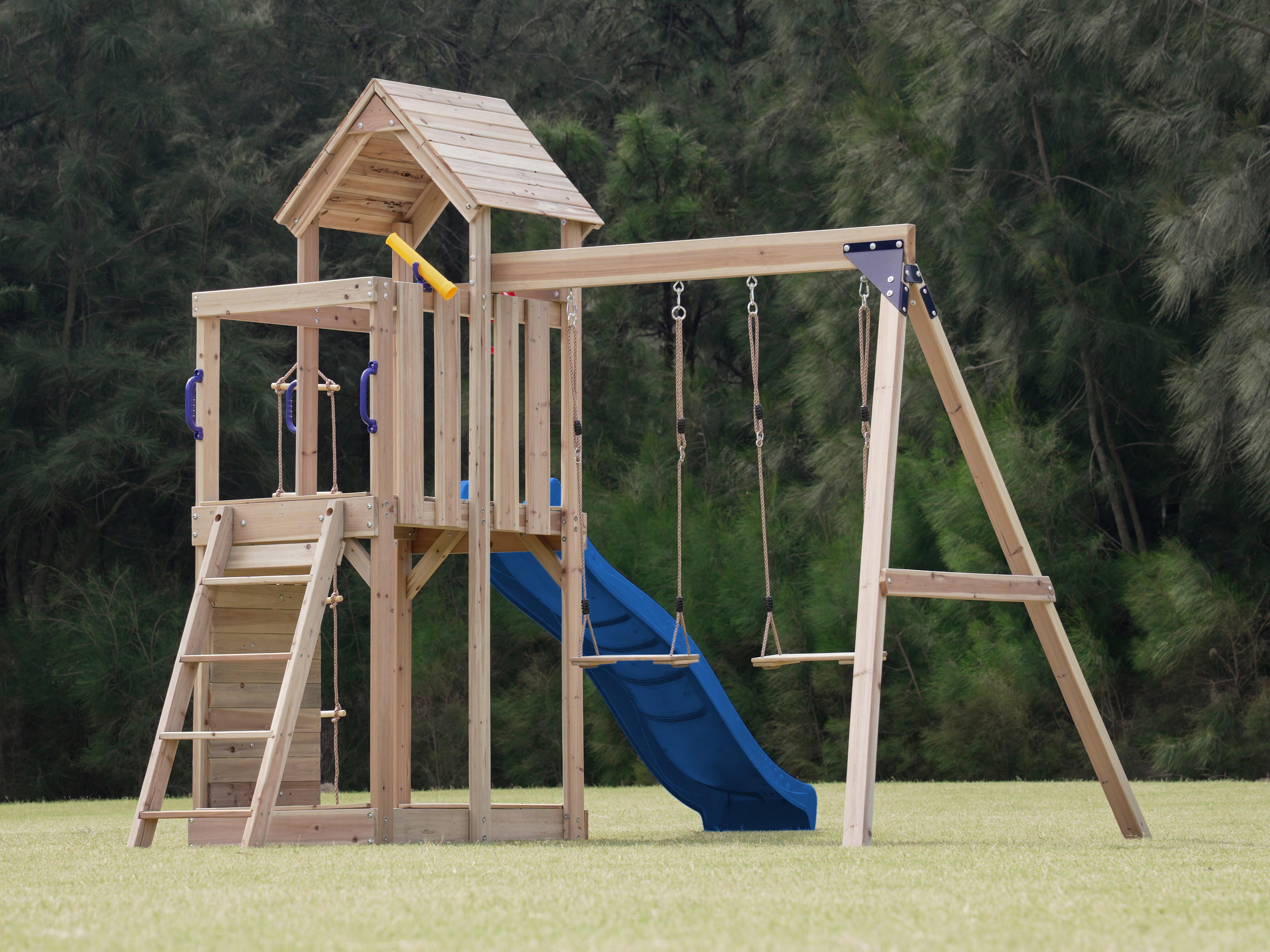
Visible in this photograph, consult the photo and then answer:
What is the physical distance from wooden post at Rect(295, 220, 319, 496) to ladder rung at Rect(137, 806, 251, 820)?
1.50 meters

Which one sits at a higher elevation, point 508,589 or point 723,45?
point 723,45

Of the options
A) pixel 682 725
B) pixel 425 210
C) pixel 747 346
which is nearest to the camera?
pixel 682 725

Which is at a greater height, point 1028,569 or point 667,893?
point 1028,569

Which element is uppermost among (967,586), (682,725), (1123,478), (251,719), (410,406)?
(410,406)

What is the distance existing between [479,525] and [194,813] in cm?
135

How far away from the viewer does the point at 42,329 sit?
512 inches

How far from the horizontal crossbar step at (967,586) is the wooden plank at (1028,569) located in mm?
46

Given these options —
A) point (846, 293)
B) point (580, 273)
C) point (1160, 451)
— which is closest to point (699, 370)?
point (846, 293)

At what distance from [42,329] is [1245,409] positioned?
367 inches

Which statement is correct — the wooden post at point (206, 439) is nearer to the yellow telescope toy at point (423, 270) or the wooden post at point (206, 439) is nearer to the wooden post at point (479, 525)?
the yellow telescope toy at point (423, 270)

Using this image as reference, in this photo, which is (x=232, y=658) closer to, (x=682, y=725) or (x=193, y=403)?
(x=193, y=403)

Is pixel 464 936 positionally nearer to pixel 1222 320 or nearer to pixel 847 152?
pixel 1222 320

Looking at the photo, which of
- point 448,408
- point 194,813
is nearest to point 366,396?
point 448,408

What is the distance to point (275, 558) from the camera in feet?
17.5
